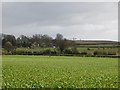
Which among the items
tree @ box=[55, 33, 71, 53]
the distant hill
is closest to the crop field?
tree @ box=[55, 33, 71, 53]

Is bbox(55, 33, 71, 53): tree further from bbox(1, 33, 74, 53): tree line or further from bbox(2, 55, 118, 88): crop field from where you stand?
bbox(2, 55, 118, 88): crop field

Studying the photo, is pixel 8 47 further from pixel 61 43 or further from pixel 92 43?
pixel 92 43

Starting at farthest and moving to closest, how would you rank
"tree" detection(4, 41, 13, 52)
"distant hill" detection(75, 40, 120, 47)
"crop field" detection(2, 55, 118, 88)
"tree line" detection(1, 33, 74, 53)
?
"distant hill" detection(75, 40, 120, 47)
"tree line" detection(1, 33, 74, 53)
"tree" detection(4, 41, 13, 52)
"crop field" detection(2, 55, 118, 88)

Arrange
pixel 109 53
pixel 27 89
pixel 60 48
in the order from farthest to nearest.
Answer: pixel 60 48
pixel 109 53
pixel 27 89

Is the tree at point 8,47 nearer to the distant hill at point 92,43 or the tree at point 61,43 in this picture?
the tree at point 61,43

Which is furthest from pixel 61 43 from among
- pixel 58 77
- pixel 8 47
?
pixel 58 77

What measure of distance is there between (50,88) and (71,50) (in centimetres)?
11629

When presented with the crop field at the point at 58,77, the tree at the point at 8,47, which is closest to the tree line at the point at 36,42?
the tree at the point at 8,47

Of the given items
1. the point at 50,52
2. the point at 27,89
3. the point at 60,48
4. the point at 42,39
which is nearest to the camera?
the point at 27,89

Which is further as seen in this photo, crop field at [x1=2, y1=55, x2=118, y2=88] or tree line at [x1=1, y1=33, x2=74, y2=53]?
tree line at [x1=1, y1=33, x2=74, y2=53]

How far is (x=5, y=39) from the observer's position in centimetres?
14900

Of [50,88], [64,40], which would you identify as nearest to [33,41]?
[64,40]

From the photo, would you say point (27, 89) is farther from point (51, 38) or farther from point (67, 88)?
point (51, 38)

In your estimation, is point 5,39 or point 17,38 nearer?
point 5,39
